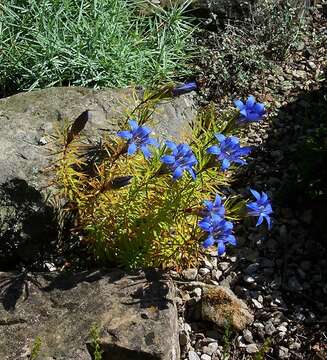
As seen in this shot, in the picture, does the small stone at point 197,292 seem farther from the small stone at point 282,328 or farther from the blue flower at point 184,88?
the blue flower at point 184,88

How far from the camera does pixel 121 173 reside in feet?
11.5

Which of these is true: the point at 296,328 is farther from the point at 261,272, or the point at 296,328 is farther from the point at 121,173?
the point at 121,173

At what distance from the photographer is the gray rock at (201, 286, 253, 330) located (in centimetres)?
363

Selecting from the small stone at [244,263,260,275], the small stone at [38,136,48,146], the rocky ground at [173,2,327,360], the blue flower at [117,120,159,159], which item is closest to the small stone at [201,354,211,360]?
the rocky ground at [173,2,327,360]

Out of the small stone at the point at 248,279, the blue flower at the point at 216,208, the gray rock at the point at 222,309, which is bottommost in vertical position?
the small stone at the point at 248,279

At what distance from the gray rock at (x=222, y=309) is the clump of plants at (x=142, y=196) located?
0.64ft

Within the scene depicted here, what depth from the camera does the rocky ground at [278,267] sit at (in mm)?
3658

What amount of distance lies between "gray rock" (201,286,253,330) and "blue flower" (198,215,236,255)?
546mm

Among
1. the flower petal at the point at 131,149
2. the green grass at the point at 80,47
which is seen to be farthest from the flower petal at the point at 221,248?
the green grass at the point at 80,47

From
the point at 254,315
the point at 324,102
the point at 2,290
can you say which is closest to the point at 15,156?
the point at 2,290

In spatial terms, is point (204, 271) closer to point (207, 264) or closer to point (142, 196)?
point (207, 264)

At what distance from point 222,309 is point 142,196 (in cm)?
64

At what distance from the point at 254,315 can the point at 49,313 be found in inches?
40.2

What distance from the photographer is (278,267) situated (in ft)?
13.1
